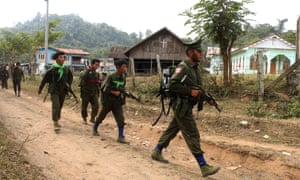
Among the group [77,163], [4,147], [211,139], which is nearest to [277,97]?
[211,139]

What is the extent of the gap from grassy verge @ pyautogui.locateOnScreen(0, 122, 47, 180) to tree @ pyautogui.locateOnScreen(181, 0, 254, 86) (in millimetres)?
9296

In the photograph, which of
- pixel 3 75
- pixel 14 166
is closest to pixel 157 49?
pixel 3 75

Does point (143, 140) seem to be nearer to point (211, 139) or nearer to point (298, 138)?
point (211, 139)

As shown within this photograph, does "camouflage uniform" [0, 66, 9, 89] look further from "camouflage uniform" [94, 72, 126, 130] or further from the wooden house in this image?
the wooden house

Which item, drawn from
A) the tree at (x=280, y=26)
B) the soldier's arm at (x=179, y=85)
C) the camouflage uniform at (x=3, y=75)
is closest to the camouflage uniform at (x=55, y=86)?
the soldier's arm at (x=179, y=85)

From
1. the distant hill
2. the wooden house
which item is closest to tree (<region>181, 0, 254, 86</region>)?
the wooden house

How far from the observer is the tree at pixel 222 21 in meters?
12.8

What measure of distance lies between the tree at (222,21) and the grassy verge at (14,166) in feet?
30.5

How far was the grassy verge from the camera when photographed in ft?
12.9

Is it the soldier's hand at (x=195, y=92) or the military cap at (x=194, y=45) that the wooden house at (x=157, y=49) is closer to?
the military cap at (x=194, y=45)

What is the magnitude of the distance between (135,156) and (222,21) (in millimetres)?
8503

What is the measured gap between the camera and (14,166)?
4.21 meters

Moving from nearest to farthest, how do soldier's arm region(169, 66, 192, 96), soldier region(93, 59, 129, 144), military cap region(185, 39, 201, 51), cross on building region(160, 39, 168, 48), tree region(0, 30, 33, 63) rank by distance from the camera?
soldier's arm region(169, 66, 192, 96) < military cap region(185, 39, 201, 51) < soldier region(93, 59, 129, 144) < tree region(0, 30, 33, 63) < cross on building region(160, 39, 168, 48)

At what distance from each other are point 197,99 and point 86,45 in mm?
105795
